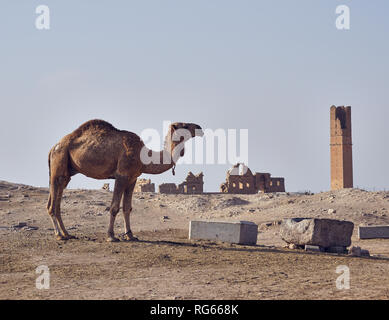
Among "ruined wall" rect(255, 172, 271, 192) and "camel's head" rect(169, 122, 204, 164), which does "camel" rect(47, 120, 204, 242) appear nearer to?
"camel's head" rect(169, 122, 204, 164)

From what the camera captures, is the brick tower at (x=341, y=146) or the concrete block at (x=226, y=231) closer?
the concrete block at (x=226, y=231)

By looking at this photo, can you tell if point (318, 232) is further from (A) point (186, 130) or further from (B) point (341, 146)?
(B) point (341, 146)

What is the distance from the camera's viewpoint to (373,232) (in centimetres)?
1791

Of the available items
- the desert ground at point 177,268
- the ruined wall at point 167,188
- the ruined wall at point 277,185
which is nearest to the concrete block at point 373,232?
the desert ground at point 177,268

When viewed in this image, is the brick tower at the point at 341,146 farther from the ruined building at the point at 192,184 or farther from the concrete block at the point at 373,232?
the concrete block at the point at 373,232

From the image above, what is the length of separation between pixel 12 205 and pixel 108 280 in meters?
17.0

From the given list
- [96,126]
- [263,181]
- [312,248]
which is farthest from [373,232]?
[263,181]

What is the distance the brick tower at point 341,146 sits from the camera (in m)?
54.8

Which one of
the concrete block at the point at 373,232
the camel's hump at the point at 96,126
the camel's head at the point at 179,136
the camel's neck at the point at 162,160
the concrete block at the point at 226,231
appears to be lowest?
the concrete block at the point at 373,232

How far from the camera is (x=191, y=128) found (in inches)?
518

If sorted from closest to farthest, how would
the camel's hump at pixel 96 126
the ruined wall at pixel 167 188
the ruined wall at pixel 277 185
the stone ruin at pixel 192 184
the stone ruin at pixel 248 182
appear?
the camel's hump at pixel 96 126
the ruined wall at pixel 167 188
the stone ruin at pixel 192 184
the stone ruin at pixel 248 182
the ruined wall at pixel 277 185

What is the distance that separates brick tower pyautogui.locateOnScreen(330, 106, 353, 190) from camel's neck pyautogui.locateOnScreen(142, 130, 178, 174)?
4404cm

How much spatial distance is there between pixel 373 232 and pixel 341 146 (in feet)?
127

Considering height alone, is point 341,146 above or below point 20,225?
above
